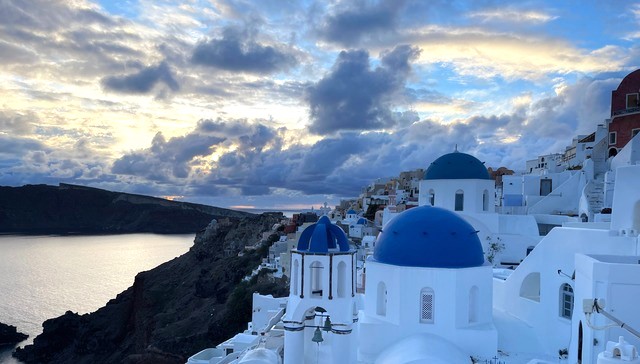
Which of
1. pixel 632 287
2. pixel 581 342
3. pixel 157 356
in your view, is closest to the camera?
pixel 632 287

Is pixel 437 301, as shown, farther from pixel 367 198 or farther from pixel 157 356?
pixel 367 198

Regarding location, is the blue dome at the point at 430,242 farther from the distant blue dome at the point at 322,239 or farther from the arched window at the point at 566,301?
the arched window at the point at 566,301

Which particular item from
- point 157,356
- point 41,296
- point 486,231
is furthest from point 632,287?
point 41,296

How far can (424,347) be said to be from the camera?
1084 cm

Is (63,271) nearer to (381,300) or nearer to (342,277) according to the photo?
(381,300)

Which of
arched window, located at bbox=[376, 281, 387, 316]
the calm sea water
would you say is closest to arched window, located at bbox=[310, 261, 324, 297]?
arched window, located at bbox=[376, 281, 387, 316]

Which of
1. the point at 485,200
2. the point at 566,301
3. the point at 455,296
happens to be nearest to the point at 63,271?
the point at 485,200

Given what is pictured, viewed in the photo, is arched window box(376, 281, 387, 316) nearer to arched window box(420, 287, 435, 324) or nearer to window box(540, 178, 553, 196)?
arched window box(420, 287, 435, 324)

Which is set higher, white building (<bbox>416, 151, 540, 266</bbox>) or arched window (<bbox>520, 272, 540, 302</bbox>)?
white building (<bbox>416, 151, 540, 266</bbox>)

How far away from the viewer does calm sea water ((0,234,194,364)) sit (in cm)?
6259

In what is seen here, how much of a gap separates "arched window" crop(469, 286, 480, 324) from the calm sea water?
168ft

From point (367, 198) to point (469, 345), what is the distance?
2235 inches

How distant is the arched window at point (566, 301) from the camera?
1238 cm

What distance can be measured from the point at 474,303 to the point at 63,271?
90352 millimetres
